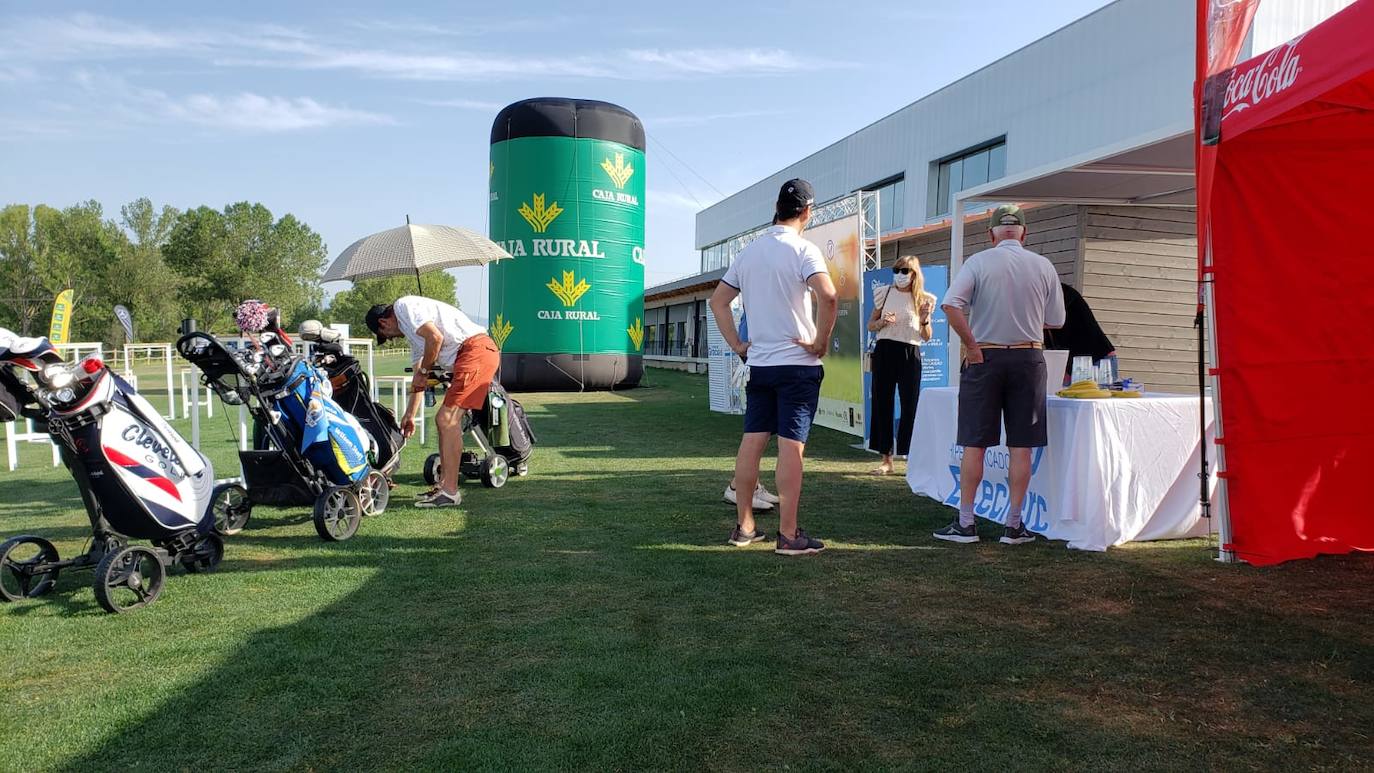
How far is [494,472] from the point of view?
21.9 ft

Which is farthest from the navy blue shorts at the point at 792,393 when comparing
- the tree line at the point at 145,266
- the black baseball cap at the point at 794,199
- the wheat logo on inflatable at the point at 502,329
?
the tree line at the point at 145,266

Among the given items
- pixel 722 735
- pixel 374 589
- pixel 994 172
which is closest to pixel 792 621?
pixel 722 735

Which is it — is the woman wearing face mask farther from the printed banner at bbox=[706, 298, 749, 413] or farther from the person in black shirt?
the printed banner at bbox=[706, 298, 749, 413]

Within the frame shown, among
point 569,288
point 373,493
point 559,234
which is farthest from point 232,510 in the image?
point 559,234

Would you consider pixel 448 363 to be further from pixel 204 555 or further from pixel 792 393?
Answer: pixel 792 393

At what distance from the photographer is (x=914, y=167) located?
24141mm

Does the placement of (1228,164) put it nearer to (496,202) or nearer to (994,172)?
(496,202)

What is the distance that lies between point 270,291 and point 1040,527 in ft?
240

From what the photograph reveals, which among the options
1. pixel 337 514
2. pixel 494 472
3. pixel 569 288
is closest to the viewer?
pixel 337 514

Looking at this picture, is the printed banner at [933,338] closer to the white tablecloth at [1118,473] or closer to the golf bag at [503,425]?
the golf bag at [503,425]

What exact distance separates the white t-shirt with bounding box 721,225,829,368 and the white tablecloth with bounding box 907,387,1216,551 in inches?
58.2

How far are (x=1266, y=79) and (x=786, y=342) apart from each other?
2194mm

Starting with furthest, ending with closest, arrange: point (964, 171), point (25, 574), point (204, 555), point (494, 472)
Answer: point (964, 171)
point (494, 472)
point (204, 555)
point (25, 574)

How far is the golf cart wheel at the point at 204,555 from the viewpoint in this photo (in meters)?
4.14
